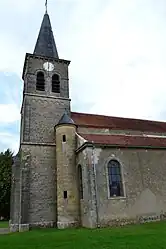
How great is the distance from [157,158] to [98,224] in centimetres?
661

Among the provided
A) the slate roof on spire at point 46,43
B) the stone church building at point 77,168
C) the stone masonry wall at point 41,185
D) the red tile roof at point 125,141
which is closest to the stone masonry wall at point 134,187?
the stone church building at point 77,168

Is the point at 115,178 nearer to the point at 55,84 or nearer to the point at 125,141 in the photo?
the point at 125,141

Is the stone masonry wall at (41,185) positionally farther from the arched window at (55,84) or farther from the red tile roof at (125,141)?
the arched window at (55,84)

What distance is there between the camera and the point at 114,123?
22.3 m

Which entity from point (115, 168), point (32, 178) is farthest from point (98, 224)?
point (32, 178)

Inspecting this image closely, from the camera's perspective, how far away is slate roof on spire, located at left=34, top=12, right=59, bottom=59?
24.4 meters

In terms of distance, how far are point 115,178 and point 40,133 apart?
24.8 feet

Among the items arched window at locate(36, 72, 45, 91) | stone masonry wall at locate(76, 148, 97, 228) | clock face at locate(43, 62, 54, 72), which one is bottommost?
stone masonry wall at locate(76, 148, 97, 228)

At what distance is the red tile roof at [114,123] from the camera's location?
21308 mm

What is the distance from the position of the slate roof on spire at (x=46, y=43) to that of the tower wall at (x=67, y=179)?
9.22 metres

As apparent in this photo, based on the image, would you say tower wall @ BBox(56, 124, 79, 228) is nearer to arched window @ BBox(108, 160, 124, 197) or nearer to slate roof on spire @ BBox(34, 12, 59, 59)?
arched window @ BBox(108, 160, 124, 197)

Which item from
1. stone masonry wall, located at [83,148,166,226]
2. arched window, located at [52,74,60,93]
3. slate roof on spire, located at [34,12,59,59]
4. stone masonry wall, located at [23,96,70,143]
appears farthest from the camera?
slate roof on spire, located at [34,12,59,59]

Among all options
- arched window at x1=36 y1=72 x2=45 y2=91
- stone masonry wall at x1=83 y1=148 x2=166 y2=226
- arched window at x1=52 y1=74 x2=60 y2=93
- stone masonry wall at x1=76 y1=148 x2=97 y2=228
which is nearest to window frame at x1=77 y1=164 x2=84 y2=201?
stone masonry wall at x1=76 y1=148 x2=97 y2=228

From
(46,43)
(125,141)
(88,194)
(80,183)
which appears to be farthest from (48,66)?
(88,194)
